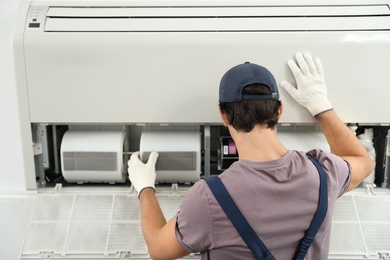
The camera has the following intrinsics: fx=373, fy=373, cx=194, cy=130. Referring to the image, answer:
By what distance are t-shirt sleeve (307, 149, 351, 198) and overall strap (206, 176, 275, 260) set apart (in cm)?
28

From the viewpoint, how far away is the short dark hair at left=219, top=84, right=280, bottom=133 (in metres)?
1.04

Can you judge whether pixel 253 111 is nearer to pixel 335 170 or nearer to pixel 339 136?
pixel 335 170

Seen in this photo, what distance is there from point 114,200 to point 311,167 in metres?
0.83

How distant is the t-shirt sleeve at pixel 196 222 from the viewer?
39.3 inches

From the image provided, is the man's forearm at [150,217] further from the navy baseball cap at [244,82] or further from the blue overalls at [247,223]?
the navy baseball cap at [244,82]

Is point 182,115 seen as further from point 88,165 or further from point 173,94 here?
point 88,165

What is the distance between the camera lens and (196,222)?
101cm

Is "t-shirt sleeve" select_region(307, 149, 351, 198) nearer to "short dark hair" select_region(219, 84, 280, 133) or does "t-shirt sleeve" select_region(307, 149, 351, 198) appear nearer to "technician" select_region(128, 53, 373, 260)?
"technician" select_region(128, 53, 373, 260)

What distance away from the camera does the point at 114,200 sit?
154cm

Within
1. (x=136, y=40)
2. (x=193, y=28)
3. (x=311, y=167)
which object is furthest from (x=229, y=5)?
(x=311, y=167)

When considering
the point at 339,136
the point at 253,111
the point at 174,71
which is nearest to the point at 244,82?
the point at 253,111

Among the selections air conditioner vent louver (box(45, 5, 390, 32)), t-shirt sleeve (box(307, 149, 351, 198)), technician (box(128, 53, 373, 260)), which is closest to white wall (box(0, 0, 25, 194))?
air conditioner vent louver (box(45, 5, 390, 32))

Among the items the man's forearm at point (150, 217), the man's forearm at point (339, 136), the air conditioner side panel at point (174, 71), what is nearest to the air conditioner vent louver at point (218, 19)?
the air conditioner side panel at point (174, 71)

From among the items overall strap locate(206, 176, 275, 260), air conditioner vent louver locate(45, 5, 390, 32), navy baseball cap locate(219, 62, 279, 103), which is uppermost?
air conditioner vent louver locate(45, 5, 390, 32)
